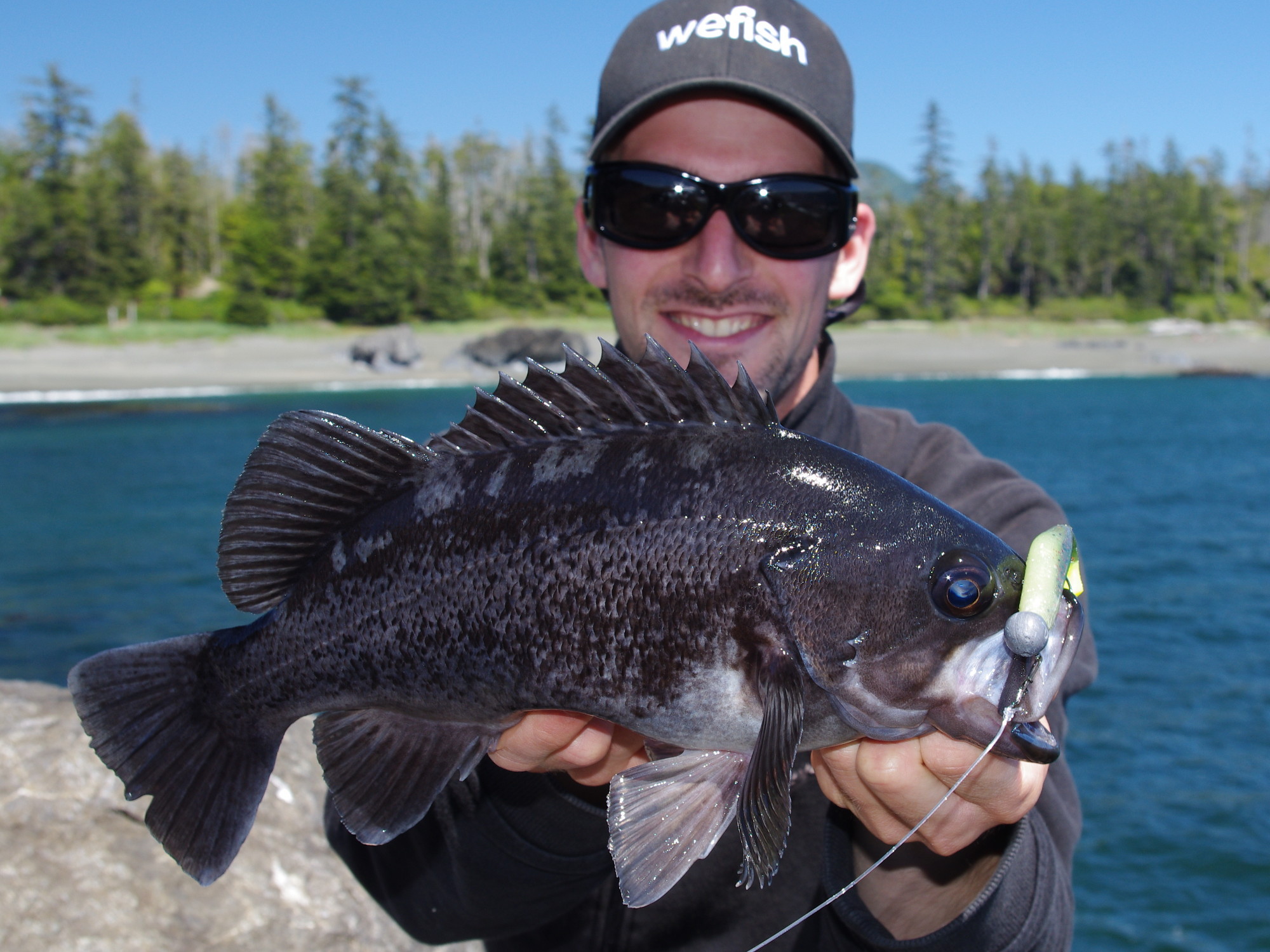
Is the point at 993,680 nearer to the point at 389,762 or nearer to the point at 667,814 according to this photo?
the point at 667,814

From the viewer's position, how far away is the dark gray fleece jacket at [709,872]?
8.59ft

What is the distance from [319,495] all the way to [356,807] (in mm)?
757

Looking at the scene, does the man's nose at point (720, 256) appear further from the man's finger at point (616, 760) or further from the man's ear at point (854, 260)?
the man's finger at point (616, 760)

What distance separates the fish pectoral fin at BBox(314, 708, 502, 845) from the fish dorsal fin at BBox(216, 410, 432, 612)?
0.39m

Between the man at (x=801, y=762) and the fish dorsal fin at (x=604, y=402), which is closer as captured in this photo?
the fish dorsal fin at (x=604, y=402)

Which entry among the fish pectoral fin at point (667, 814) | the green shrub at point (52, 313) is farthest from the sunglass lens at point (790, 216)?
the green shrub at point (52, 313)

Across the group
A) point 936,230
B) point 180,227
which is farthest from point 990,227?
point 180,227

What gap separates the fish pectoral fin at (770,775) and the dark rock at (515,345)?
154 ft

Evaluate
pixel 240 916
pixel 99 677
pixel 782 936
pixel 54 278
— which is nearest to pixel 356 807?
pixel 99 677

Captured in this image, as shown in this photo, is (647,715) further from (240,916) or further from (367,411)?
(367,411)

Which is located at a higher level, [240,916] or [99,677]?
[99,677]

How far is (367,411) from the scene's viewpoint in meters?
37.6

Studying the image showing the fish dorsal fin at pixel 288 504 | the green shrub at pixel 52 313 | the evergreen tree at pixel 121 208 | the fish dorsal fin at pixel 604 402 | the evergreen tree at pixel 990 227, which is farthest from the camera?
the evergreen tree at pixel 990 227

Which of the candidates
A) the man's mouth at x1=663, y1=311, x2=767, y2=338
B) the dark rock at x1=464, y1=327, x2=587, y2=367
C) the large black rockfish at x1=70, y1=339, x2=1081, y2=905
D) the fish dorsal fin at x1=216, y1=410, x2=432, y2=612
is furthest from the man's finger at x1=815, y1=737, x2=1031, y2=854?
the dark rock at x1=464, y1=327, x2=587, y2=367
